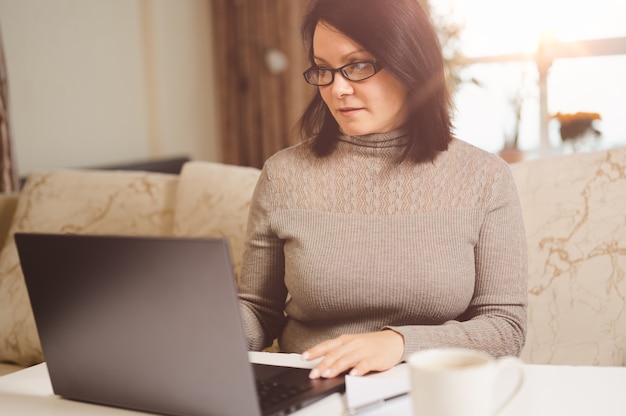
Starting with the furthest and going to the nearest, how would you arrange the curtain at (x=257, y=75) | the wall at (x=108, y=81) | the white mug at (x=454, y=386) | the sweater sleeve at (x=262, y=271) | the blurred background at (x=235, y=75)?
the curtain at (x=257, y=75), the blurred background at (x=235, y=75), the wall at (x=108, y=81), the sweater sleeve at (x=262, y=271), the white mug at (x=454, y=386)

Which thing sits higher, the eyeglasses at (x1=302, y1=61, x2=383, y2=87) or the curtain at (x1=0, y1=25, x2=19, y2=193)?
the eyeglasses at (x1=302, y1=61, x2=383, y2=87)

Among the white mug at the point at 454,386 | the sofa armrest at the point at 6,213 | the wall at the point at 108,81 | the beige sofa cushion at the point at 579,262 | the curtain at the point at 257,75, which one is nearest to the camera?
the white mug at the point at 454,386

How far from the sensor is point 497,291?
1240 millimetres

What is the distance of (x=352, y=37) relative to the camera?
1.32m

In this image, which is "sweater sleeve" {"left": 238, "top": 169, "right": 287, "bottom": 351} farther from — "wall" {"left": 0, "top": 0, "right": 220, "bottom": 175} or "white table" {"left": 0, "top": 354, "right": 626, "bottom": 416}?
"wall" {"left": 0, "top": 0, "right": 220, "bottom": 175}

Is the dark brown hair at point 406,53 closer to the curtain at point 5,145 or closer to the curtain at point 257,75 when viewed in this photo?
the curtain at point 5,145

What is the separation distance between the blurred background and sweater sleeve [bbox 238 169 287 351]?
2133 millimetres

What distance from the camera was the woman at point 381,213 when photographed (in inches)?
49.5

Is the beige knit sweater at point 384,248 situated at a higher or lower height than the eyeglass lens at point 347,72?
lower

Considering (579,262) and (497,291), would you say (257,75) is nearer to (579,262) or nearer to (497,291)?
(579,262)

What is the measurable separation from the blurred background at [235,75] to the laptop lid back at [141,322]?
2.46m

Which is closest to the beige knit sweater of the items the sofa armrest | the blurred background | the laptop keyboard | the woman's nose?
the woman's nose

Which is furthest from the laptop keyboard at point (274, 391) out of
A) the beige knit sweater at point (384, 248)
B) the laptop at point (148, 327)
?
the beige knit sweater at point (384, 248)

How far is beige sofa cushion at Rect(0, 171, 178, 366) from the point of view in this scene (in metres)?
1.96
